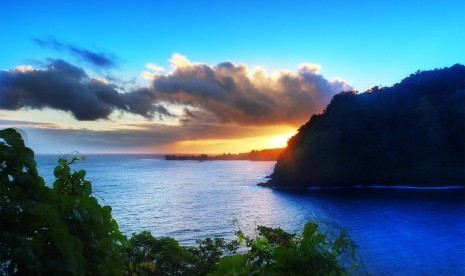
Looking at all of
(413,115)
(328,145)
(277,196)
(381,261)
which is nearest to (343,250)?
(381,261)

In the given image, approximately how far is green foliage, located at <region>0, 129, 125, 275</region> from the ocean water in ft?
106

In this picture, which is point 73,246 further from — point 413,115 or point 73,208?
point 413,115

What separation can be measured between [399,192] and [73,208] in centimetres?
11776

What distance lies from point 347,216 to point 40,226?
77.7 meters

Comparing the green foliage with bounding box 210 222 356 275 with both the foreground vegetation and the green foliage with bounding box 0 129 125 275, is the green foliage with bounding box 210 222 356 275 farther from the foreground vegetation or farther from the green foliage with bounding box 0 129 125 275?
the green foliage with bounding box 0 129 125 275

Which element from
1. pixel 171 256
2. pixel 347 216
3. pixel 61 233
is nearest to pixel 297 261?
pixel 61 233

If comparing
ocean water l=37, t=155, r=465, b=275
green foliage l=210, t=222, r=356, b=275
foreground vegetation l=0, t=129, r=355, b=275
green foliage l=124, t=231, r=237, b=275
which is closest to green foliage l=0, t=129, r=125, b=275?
foreground vegetation l=0, t=129, r=355, b=275

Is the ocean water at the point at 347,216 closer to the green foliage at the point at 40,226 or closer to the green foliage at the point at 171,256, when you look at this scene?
the green foliage at the point at 171,256

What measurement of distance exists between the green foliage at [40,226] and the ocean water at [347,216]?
32411 mm

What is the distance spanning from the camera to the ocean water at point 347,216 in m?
48.4

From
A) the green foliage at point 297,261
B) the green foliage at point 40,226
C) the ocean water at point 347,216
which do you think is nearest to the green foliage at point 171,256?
the ocean water at point 347,216

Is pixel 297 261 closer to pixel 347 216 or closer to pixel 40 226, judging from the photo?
pixel 40 226

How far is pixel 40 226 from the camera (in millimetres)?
2562

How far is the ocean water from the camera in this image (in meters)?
48.4
